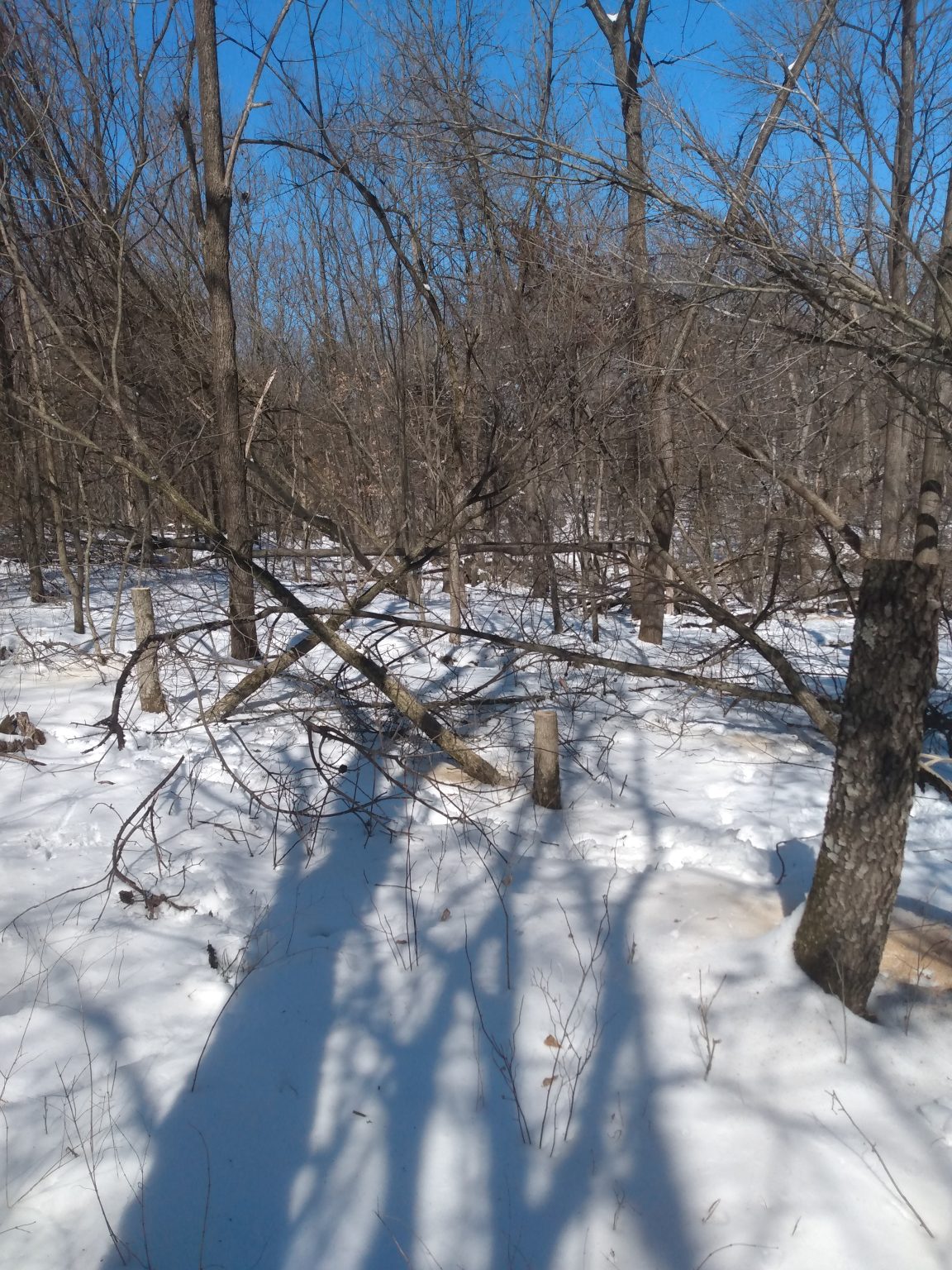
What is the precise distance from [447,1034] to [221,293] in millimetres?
6384

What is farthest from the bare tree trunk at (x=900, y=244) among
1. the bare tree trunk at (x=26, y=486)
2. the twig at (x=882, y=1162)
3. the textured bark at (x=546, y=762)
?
the bare tree trunk at (x=26, y=486)

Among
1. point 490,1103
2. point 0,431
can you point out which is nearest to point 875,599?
point 490,1103

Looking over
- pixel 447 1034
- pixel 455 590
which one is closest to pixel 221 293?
pixel 455 590

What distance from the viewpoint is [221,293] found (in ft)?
23.3

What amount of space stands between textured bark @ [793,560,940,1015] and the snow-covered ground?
24 centimetres

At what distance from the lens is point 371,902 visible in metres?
3.96

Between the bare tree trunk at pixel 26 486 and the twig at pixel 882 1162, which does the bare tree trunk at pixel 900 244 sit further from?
the bare tree trunk at pixel 26 486

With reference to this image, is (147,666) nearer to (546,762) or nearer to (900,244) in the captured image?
(546,762)

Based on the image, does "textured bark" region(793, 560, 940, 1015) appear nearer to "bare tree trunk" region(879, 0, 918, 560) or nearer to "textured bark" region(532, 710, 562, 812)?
"bare tree trunk" region(879, 0, 918, 560)

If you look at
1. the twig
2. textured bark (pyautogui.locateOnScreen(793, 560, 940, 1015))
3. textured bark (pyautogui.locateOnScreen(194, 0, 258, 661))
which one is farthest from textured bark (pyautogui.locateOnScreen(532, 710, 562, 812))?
textured bark (pyautogui.locateOnScreen(194, 0, 258, 661))

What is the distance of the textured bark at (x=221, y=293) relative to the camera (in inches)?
272

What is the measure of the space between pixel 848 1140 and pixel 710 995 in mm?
695

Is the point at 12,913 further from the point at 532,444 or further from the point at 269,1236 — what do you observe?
the point at 532,444

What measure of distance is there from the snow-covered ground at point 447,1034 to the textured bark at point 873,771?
9.3 inches
